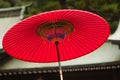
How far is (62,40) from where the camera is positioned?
2936 mm

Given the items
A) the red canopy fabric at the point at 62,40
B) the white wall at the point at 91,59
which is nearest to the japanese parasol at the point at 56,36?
the red canopy fabric at the point at 62,40

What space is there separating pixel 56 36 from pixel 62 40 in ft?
0.39

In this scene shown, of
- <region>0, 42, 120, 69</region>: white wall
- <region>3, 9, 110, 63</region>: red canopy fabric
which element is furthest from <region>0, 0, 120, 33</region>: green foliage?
<region>3, 9, 110, 63</region>: red canopy fabric

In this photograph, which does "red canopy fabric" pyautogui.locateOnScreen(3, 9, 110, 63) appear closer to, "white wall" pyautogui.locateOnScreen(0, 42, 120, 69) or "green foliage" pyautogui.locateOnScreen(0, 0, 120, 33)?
"white wall" pyautogui.locateOnScreen(0, 42, 120, 69)

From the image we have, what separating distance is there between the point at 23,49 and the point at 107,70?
4270 millimetres

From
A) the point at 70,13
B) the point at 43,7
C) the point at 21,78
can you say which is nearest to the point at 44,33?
the point at 70,13

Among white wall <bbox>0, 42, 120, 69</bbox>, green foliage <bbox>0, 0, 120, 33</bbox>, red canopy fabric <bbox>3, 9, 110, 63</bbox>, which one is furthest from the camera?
green foliage <bbox>0, 0, 120, 33</bbox>

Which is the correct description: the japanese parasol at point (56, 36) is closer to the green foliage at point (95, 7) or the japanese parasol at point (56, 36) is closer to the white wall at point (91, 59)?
the white wall at point (91, 59)

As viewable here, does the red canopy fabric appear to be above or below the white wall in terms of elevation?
above

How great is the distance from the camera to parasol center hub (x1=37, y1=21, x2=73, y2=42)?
9.18 ft

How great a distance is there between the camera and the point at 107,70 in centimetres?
695

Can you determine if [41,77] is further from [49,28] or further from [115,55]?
[49,28]

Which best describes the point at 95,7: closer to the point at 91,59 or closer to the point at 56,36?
the point at 91,59

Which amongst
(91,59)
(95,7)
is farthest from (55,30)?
(95,7)
